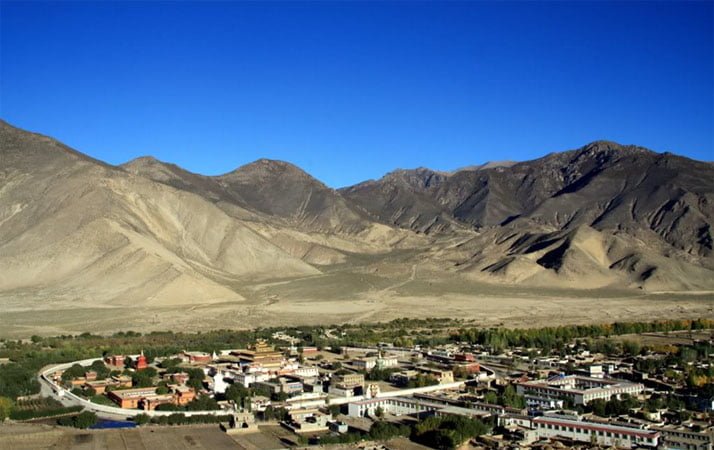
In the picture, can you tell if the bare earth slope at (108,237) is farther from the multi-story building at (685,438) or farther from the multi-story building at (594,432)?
the multi-story building at (685,438)

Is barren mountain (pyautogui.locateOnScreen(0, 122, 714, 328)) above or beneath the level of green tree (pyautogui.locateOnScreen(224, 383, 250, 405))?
above

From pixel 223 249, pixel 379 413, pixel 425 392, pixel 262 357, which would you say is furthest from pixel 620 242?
pixel 379 413

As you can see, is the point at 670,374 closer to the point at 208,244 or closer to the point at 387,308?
the point at 387,308

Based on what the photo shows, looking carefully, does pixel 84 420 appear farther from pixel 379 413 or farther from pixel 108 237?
pixel 108 237

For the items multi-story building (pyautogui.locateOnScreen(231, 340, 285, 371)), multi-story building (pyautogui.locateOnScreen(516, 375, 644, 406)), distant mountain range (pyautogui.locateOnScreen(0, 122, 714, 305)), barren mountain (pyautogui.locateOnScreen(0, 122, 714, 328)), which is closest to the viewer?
multi-story building (pyautogui.locateOnScreen(516, 375, 644, 406))

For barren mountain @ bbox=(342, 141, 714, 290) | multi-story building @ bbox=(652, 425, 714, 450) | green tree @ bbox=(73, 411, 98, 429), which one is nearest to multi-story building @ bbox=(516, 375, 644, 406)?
multi-story building @ bbox=(652, 425, 714, 450)

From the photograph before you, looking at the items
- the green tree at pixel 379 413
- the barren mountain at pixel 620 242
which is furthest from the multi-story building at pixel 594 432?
the barren mountain at pixel 620 242

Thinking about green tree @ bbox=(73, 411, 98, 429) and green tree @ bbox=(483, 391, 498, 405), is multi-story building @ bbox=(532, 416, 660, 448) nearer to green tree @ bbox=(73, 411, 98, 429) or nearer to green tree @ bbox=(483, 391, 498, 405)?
green tree @ bbox=(483, 391, 498, 405)

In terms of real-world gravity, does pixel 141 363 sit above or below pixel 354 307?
below

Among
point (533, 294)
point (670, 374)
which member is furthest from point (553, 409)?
point (533, 294)
